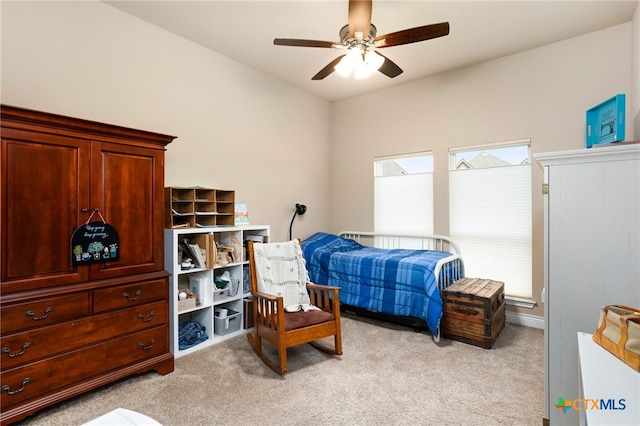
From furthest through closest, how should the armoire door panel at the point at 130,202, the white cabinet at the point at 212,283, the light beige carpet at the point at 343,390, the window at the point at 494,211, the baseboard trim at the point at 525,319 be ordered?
the window at the point at 494,211 → the baseboard trim at the point at 525,319 → the white cabinet at the point at 212,283 → the armoire door panel at the point at 130,202 → the light beige carpet at the point at 343,390

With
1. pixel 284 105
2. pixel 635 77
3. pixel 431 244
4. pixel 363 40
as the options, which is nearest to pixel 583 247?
pixel 363 40

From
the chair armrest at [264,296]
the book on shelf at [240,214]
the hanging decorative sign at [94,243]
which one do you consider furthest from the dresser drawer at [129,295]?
the book on shelf at [240,214]

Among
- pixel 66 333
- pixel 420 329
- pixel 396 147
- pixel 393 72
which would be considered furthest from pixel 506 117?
pixel 66 333

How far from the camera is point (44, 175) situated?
190cm

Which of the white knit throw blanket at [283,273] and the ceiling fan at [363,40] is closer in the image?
the ceiling fan at [363,40]

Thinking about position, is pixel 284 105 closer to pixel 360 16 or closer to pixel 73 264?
pixel 360 16

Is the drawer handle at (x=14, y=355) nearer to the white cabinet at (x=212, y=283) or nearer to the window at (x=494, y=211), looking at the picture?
the white cabinet at (x=212, y=283)

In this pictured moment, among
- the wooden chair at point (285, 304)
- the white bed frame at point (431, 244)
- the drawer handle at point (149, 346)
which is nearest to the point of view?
the drawer handle at point (149, 346)

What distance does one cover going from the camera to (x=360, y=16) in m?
2.11

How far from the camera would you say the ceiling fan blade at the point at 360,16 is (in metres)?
2.07

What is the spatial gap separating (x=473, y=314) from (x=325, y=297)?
1.36 meters

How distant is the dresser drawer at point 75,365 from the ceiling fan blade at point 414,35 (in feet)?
8.76

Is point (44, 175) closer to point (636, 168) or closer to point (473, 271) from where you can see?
point (636, 168)

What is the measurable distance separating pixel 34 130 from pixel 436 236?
386 centimetres
